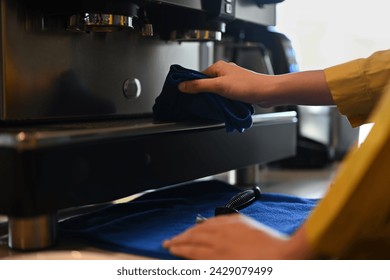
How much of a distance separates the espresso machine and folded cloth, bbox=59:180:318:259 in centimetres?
4

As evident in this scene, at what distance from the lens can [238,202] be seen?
68 centimetres

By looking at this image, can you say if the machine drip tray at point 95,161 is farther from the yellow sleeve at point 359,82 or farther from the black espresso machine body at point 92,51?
the yellow sleeve at point 359,82

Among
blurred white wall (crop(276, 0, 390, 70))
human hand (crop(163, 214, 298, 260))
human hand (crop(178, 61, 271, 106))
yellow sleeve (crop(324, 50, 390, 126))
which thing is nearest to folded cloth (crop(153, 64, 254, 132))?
human hand (crop(178, 61, 271, 106))

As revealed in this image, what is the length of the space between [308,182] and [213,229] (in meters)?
0.66

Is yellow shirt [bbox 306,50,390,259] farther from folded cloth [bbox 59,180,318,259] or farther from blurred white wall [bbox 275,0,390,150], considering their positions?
blurred white wall [bbox 275,0,390,150]

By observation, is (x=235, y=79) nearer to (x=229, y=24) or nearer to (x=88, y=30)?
(x=88, y=30)

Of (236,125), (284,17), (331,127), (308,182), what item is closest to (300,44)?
(284,17)

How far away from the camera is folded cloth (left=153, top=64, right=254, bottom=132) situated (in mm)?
743

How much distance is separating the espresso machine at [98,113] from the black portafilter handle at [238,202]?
0.23 ft

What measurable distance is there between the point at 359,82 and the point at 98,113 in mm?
347

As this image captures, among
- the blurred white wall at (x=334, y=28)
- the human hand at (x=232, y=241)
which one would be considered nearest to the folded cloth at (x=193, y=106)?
the human hand at (x=232, y=241)

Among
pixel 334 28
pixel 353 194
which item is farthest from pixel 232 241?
pixel 334 28

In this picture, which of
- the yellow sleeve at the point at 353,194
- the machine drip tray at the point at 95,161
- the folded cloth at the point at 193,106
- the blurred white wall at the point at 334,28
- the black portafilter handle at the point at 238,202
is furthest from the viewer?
the blurred white wall at the point at 334,28

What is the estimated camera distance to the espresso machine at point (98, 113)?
0.53m
